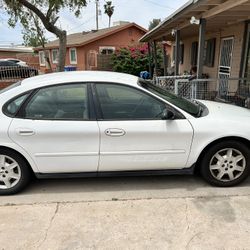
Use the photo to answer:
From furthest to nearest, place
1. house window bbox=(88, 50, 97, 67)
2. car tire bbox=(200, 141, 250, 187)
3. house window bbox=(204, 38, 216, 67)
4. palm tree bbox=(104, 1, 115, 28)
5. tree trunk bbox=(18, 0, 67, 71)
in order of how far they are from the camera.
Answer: palm tree bbox=(104, 1, 115, 28) < house window bbox=(88, 50, 97, 67) < tree trunk bbox=(18, 0, 67, 71) < house window bbox=(204, 38, 216, 67) < car tire bbox=(200, 141, 250, 187)

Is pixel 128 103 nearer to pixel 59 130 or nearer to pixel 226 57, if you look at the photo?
pixel 59 130

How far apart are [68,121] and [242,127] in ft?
7.17

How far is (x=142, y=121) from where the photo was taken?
11.6 feet

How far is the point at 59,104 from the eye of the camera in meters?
3.57

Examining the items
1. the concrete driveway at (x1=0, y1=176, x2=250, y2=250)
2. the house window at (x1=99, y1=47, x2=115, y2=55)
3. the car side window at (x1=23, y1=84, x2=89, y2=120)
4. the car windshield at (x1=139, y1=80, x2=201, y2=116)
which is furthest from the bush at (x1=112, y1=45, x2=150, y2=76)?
the car side window at (x1=23, y1=84, x2=89, y2=120)

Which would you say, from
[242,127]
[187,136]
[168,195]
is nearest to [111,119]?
[187,136]

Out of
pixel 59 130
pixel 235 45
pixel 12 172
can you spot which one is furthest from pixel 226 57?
pixel 12 172

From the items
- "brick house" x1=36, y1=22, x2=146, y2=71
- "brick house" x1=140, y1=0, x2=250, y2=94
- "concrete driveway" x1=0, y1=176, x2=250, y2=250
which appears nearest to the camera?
"concrete driveway" x1=0, y1=176, x2=250, y2=250

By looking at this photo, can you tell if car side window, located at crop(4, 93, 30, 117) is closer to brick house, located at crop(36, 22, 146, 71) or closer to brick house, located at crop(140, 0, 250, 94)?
brick house, located at crop(140, 0, 250, 94)

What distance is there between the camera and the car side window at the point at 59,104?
3510 mm

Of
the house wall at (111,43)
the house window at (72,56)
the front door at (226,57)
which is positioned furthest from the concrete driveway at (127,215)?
the house window at (72,56)

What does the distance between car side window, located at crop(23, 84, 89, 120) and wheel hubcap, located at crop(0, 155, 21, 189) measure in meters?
0.62

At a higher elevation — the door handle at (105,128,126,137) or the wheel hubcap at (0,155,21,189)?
the door handle at (105,128,126,137)

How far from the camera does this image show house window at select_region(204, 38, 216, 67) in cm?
1158
